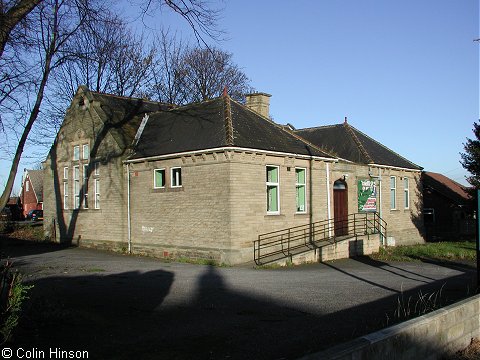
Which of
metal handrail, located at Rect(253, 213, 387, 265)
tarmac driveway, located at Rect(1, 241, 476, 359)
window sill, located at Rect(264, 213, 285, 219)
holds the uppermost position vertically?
window sill, located at Rect(264, 213, 285, 219)

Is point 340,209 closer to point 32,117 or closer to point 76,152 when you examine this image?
point 76,152

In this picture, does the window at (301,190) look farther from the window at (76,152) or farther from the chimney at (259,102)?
the window at (76,152)

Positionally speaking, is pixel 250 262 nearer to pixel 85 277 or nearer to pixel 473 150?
pixel 85 277

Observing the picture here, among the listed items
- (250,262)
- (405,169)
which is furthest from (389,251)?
(250,262)

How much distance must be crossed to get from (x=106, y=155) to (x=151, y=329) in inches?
670

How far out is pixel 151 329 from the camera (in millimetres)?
7930

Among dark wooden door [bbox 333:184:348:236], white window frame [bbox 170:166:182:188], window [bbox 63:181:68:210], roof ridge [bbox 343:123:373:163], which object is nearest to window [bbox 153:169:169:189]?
white window frame [bbox 170:166:182:188]

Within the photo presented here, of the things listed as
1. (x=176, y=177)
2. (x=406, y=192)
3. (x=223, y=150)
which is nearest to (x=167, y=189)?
(x=176, y=177)

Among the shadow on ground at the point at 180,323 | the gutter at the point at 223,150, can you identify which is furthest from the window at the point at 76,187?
the shadow on ground at the point at 180,323

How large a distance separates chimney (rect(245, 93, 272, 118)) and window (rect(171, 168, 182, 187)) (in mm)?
6495

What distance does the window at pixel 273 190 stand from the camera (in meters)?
20.2

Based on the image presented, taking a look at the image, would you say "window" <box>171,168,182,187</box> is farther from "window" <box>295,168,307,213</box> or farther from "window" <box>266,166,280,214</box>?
"window" <box>295,168,307,213</box>

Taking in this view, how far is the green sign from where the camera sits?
25.5 meters

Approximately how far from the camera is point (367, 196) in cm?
2602
